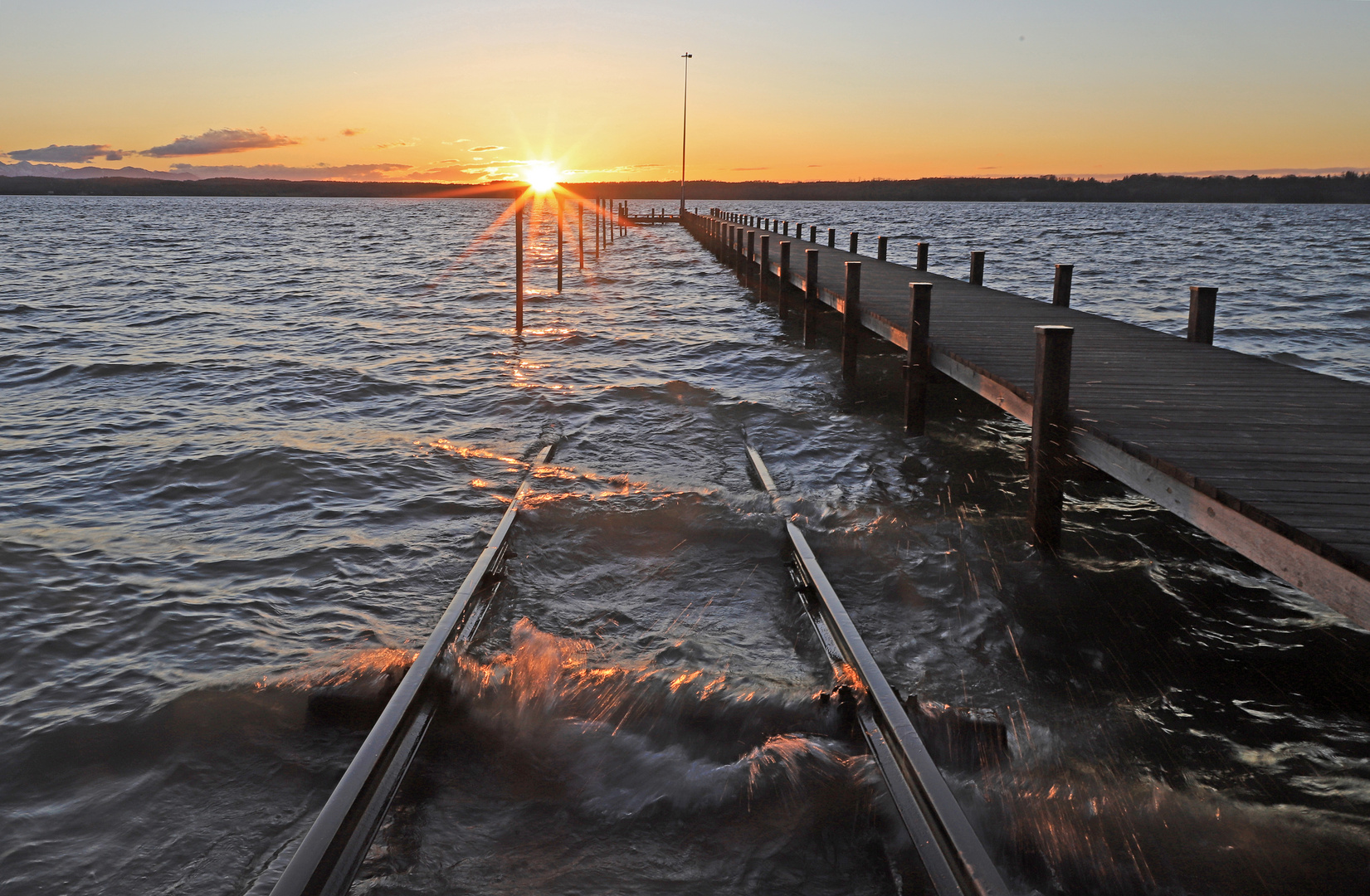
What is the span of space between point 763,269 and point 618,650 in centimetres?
1865

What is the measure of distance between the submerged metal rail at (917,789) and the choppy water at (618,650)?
0.49 feet

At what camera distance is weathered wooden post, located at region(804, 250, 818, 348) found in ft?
49.2

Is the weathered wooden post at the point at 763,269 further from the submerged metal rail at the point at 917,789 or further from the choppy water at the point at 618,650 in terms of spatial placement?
the submerged metal rail at the point at 917,789

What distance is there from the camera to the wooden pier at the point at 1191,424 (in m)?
3.72

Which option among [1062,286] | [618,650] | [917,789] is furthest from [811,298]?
[917,789]

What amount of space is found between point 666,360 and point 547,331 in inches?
192

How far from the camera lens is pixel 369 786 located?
3.21 metres

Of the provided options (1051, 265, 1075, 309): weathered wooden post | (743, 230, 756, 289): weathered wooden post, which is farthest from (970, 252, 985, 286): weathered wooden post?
(743, 230, 756, 289): weathered wooden post

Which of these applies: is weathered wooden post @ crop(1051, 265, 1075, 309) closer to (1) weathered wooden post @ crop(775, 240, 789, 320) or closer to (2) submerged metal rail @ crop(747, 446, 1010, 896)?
(1) weathered wooden post @ crop(775, 240, 789, 320)

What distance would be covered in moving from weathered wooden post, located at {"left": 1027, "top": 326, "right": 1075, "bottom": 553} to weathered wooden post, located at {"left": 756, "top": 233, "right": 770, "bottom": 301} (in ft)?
49.3

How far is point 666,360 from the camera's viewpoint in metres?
15.1

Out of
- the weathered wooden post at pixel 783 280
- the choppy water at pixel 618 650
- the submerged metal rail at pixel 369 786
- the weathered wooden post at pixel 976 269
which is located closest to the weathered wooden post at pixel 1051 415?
the choppy water at pixel 618 650

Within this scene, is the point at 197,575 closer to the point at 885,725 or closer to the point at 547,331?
the point at 885,725

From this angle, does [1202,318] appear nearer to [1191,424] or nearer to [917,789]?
[1191,424]
